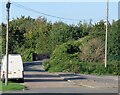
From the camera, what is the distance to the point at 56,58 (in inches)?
2414

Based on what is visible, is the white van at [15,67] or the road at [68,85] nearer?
the road at [68,85]

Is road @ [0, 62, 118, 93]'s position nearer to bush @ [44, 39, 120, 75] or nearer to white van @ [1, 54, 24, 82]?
white van @ [1, 54, 24, 82]

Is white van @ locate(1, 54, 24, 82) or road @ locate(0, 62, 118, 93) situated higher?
white van @ locate(1, 54, 24, 82)

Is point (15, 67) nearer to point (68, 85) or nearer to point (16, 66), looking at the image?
point (16, 66)

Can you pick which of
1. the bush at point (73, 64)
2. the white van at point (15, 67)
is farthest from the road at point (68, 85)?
the bush at point (73, 64)

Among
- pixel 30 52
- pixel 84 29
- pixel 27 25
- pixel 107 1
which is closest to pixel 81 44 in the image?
pixel 107 1

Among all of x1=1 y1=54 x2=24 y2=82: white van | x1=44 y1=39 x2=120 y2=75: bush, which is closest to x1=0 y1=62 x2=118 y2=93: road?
x1=1 y1=54 x2=24 y2=82: white van

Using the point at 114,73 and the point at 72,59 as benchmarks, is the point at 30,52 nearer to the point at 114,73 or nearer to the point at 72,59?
the point at 72,59

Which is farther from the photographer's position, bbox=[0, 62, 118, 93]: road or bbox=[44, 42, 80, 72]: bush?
bbox=[44, 42, 80, 72]: bush

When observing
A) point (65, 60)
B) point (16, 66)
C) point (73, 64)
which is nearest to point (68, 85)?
point (16, 66)

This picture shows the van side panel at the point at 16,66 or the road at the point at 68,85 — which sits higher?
the van side panel at the point at 16,66

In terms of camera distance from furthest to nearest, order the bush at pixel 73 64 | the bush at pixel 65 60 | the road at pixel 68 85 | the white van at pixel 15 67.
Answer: the bush at pixel 65 60 < the bush at pixel 73 64 < the white van at pixel 15 67 < the road at pixel 68 85

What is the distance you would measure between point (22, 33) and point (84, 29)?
47.2 ft

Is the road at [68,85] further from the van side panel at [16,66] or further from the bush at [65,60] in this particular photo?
the bush at [65,60]
